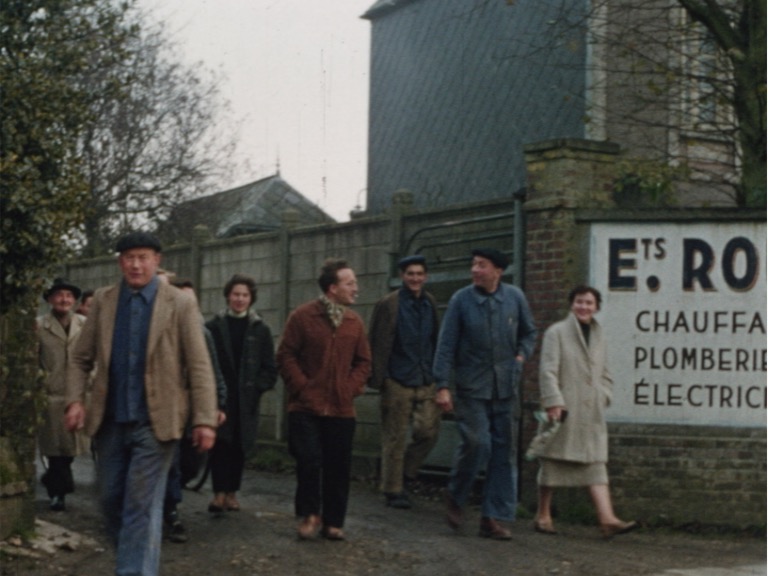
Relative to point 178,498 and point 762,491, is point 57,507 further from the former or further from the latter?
point 762,491

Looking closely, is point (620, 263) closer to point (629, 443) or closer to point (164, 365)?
point (629, 443)

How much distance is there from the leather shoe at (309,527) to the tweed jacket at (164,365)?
2429 millimetres

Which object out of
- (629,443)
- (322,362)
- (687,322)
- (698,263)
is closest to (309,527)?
(322,362)

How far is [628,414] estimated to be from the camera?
11438mm

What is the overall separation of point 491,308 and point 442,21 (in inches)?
524

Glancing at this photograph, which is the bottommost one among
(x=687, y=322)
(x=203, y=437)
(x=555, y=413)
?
(x=203, y=437)

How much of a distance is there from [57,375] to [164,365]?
459 cm

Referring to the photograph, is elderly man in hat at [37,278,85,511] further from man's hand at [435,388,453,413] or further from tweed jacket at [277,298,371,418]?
man's hand at [435,388,453,413]

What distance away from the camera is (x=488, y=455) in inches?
410

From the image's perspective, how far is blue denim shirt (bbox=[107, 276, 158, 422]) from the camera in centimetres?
743

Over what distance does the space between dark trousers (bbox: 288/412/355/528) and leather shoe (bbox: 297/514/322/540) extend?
4cm

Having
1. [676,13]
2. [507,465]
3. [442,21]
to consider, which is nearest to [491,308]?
[507,465]

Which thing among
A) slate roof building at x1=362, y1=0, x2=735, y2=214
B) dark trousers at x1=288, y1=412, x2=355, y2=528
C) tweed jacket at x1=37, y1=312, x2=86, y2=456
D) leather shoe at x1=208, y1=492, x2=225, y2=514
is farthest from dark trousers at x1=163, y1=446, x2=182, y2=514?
slate roof building at x1=362, y1=0, x2=735, y2=214

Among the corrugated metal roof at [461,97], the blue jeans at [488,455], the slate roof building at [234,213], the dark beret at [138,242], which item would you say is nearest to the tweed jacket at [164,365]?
the dark beret at [138,242]
